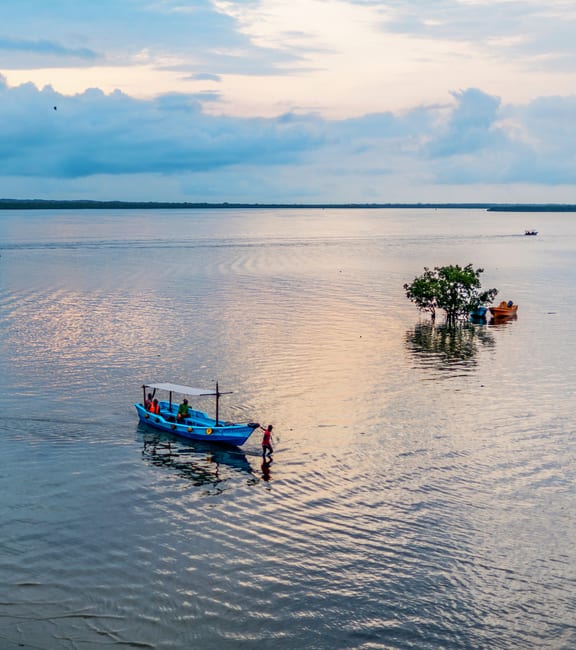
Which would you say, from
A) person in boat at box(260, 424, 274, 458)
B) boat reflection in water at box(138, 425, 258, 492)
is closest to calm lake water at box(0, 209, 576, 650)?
boat reflection in water at box(138, 425, 258, 492)

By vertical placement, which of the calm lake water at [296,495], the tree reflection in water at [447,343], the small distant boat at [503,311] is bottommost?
the calm lake water at [296,495]

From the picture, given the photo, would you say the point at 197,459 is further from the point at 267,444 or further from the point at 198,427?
the point at 267,444

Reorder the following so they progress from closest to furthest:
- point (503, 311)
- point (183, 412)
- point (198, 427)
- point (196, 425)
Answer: point (198, 427) → point (196, 425) → point (183, 412) → point (503, 311)

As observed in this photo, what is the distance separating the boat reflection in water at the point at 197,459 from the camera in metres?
44.5

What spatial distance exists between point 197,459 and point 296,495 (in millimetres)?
9029

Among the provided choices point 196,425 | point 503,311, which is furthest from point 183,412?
point 503,311

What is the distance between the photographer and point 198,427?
49.8 meters

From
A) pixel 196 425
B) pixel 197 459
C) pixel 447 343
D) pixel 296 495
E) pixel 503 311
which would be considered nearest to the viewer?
pixel 296 495

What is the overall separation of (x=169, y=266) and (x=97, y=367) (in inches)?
3865

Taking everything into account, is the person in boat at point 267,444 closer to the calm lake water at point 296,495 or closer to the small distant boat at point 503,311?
the calm lake water at point 296,495

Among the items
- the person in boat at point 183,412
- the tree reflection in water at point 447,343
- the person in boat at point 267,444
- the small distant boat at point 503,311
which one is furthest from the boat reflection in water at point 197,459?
the small distant boat at point 503,311

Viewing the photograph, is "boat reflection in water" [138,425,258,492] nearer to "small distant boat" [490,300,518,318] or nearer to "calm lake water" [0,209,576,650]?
"calm lake water" [0,209,576,650]

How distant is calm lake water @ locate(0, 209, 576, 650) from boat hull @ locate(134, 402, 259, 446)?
98cm

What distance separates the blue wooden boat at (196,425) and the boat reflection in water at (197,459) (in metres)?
0.57
